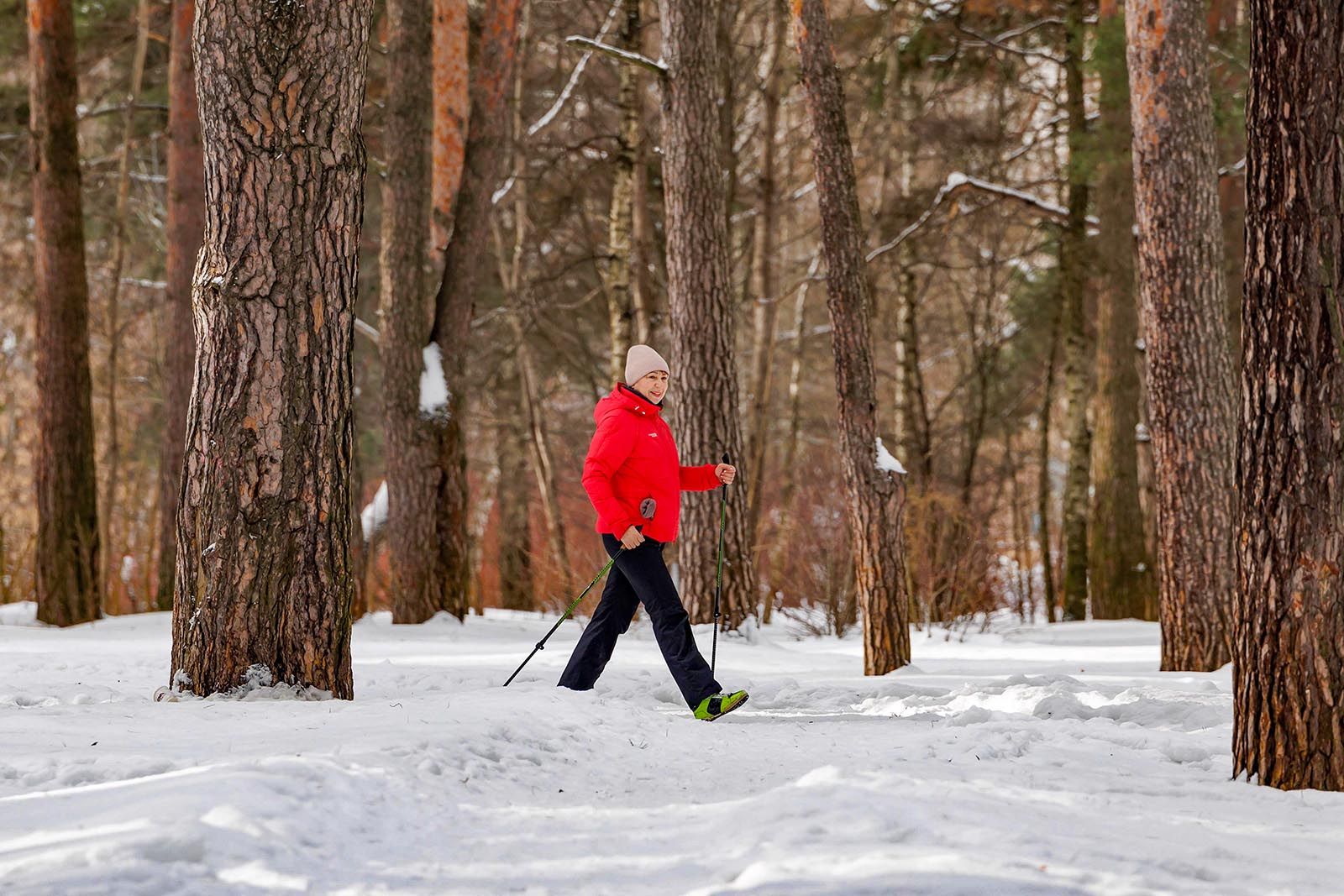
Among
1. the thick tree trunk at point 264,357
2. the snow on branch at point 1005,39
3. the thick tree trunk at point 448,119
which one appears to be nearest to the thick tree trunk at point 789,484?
the snow on branch at point 1005,39

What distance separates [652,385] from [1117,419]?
9.28m

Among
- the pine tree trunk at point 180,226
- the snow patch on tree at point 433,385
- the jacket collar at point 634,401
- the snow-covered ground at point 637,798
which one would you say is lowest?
the snow-covered ground at point 637,798

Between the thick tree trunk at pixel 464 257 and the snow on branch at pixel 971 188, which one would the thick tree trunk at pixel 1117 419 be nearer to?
the snow on branch at pixel 971 188

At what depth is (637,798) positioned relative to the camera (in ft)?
13.5

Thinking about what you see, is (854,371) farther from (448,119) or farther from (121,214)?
(121,214)

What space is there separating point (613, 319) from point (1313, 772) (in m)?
10.5

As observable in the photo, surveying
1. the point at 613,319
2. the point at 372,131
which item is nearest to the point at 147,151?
the point at 372,131

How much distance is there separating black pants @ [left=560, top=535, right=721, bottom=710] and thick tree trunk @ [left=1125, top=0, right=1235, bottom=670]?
137 inches

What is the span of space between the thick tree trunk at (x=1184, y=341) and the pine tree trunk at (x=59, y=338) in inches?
356

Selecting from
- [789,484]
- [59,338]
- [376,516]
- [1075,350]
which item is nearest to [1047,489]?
[1075,350]

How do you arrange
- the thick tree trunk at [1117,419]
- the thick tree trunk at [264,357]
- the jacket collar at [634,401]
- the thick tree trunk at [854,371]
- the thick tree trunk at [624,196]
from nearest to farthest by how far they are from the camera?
the thick tree trunk at [264,357] → the jacket collar at [634,401] → the thick tree trunk at [854,371] → the thick tree trunk at [1117,419] → the thick tree trunk at [624,196]

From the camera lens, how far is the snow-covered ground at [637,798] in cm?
300

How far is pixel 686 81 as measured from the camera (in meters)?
9.70

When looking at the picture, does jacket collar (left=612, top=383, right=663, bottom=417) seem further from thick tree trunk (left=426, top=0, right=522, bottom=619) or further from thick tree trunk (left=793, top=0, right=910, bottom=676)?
thick tree trunk (left=426, top=0, right=522, bottom=619)
